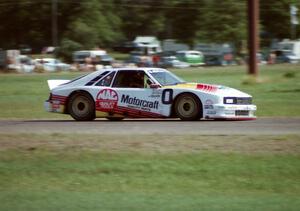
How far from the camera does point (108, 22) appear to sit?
325 feet

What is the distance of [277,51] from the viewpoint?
245ft

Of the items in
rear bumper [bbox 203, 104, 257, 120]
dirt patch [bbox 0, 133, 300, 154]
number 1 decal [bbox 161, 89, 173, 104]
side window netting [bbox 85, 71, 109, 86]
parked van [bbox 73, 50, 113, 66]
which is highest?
parked van [bbox 73, 50, 113, 66]

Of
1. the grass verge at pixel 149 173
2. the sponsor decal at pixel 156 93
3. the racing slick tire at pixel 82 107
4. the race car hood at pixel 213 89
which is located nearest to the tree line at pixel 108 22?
the racing slick tire at pixel 82 107

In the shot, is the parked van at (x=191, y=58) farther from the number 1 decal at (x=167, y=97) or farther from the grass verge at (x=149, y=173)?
the grass verge at (x=149, y=173)

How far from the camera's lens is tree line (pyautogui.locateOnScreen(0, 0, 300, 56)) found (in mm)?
77562

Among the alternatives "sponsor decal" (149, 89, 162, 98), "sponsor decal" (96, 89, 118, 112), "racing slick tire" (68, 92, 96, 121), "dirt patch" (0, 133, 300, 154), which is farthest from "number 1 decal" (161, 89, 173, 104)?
"dirt patch" (0, 133, 300, 154)

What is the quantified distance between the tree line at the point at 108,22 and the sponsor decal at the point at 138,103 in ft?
194

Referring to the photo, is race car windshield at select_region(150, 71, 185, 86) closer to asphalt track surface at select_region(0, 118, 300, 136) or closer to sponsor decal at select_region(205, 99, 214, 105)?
asphalt track surface at select_region(0, 118, 300, 136)

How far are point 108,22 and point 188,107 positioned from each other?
8406 cm

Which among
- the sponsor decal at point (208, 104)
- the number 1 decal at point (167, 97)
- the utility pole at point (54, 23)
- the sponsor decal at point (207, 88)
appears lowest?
the sponsor decal at point (208, 104)

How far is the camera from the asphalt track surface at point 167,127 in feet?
44.0

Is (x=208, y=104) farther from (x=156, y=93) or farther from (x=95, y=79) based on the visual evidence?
(x=95, y=79)

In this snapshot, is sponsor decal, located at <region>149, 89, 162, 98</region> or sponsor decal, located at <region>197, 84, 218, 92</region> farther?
sponsor decal, located at <region>149, 89, 162, 98</region>

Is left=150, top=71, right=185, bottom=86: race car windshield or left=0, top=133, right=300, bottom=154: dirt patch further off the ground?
left=150, top=71, right=185, bottom=86: race car windshield
